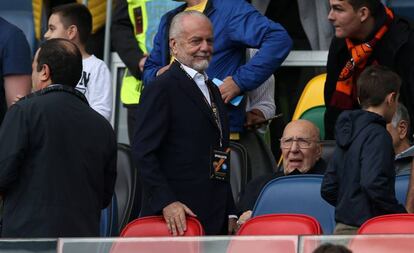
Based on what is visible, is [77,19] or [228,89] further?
[77,19]

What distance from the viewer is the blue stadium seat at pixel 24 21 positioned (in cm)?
1146

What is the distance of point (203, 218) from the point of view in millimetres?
7711

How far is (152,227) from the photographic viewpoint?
750 centimetres

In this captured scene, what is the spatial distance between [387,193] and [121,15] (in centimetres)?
389

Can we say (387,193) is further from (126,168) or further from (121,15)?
(121,15)

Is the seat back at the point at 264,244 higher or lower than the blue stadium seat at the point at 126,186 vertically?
higher

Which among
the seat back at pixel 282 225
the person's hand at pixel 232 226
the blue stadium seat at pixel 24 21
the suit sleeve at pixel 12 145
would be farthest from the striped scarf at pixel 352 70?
the blue stadium seat at pixel 24 21

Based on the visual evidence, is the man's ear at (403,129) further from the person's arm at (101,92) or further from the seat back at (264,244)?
the seat back at (264,244)

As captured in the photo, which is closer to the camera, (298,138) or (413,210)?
(413,210)

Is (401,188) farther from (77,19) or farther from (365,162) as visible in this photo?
(77,19)

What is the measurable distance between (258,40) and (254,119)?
1.63ft

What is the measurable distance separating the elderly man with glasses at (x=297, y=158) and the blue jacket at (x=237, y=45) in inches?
24.3

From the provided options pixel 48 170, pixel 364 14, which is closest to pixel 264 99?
pixel 364 14

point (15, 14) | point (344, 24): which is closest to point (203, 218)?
point (344, 24)
